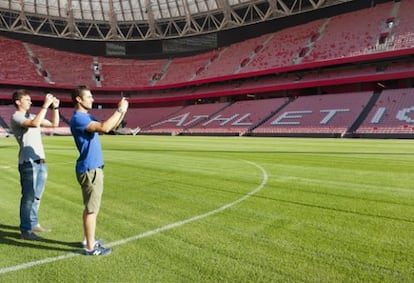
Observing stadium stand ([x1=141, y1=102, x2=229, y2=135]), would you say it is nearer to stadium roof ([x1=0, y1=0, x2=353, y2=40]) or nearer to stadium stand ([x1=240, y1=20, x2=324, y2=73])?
stadium stand ([x1=240, y1=20, x2=324, y2=73])

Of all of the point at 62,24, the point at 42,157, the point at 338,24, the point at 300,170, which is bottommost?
the point at 300,170

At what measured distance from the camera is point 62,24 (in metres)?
58.4

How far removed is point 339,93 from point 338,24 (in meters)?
11.4

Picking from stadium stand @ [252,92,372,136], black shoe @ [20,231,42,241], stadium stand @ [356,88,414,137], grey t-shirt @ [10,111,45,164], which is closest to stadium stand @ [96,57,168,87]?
stadium stand @ [252,92,372,136]

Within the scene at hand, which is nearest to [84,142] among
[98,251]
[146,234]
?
[98,251]

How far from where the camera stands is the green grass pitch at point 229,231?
3854mm

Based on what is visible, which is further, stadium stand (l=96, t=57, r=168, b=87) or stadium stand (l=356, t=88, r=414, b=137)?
stadium stand (l=96, t=57, r=168, b=87)

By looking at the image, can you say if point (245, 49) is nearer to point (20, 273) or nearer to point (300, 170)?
point (300, 170)

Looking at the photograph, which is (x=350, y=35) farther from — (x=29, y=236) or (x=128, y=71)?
(x=29, y=236)

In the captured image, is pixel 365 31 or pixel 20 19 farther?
pixel 20 19

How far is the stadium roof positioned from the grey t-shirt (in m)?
47.0

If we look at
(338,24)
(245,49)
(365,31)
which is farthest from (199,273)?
(245,49)

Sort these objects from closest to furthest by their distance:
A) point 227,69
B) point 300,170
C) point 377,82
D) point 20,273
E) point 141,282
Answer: point 141,282 → point 20,273 → point 300,170 → point 377,82 → point 227,69

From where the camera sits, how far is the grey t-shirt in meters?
5.00
